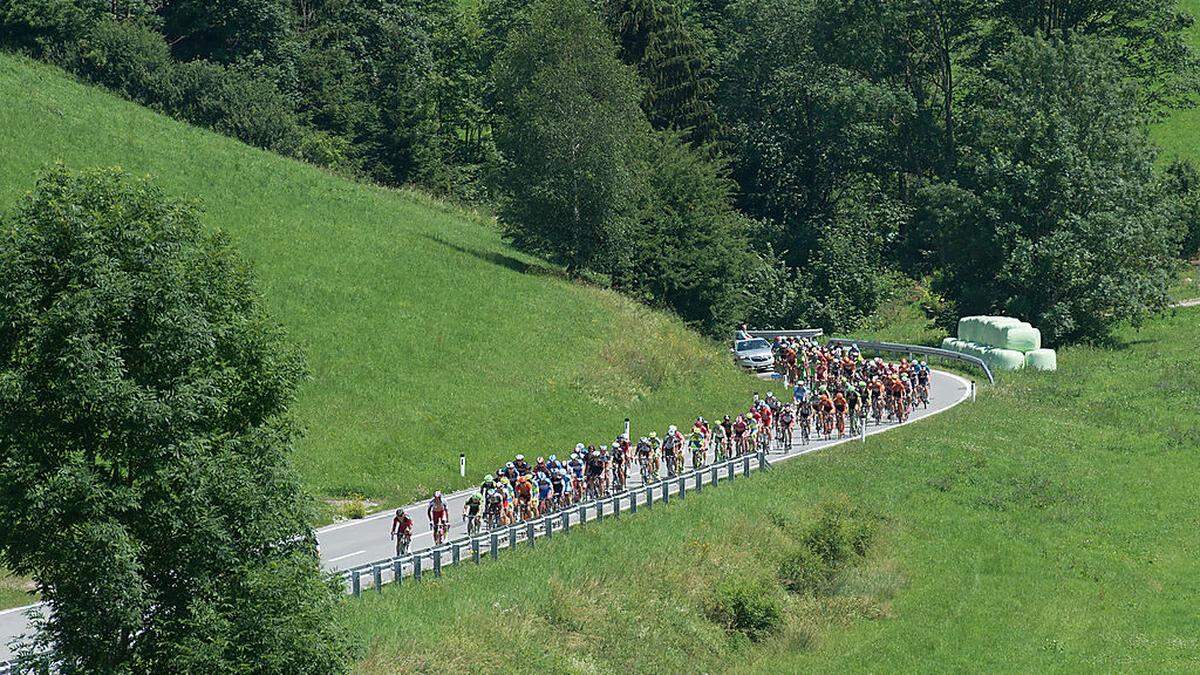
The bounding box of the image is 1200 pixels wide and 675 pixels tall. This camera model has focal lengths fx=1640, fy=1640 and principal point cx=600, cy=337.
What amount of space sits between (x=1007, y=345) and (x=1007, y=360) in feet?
4.02

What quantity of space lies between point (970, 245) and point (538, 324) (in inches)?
897

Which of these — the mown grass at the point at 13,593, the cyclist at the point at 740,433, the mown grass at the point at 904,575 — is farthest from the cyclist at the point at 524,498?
the cyclist at the point at 740,433

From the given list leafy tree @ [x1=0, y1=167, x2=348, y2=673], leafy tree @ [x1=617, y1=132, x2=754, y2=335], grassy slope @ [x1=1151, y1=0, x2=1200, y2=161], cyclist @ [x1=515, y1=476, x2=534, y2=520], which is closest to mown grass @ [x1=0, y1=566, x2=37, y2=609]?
leafy tree @ [x1=0, y1=167, x2=348, y2=673]

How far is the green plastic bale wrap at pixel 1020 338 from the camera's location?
2415 inches

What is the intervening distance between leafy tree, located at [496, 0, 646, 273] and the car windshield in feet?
20.4

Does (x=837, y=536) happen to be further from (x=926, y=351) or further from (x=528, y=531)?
(x=926, y=351)

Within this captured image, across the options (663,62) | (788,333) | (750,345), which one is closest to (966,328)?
(750,345)

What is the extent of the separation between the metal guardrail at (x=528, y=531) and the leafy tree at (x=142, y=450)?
10.1ft

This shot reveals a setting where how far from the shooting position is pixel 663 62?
88.4 metres

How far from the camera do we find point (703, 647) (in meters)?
30.5

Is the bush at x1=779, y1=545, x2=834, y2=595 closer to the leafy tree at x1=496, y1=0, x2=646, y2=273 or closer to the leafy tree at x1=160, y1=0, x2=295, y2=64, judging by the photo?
the leafy tree at x1=496, y1=0, x2=646, y2=273

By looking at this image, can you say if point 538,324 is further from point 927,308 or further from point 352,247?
point 927,308

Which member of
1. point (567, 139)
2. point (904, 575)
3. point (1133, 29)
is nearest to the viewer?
point (904, 575)

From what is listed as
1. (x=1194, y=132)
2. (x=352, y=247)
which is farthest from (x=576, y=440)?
(x=1194, y=132)
